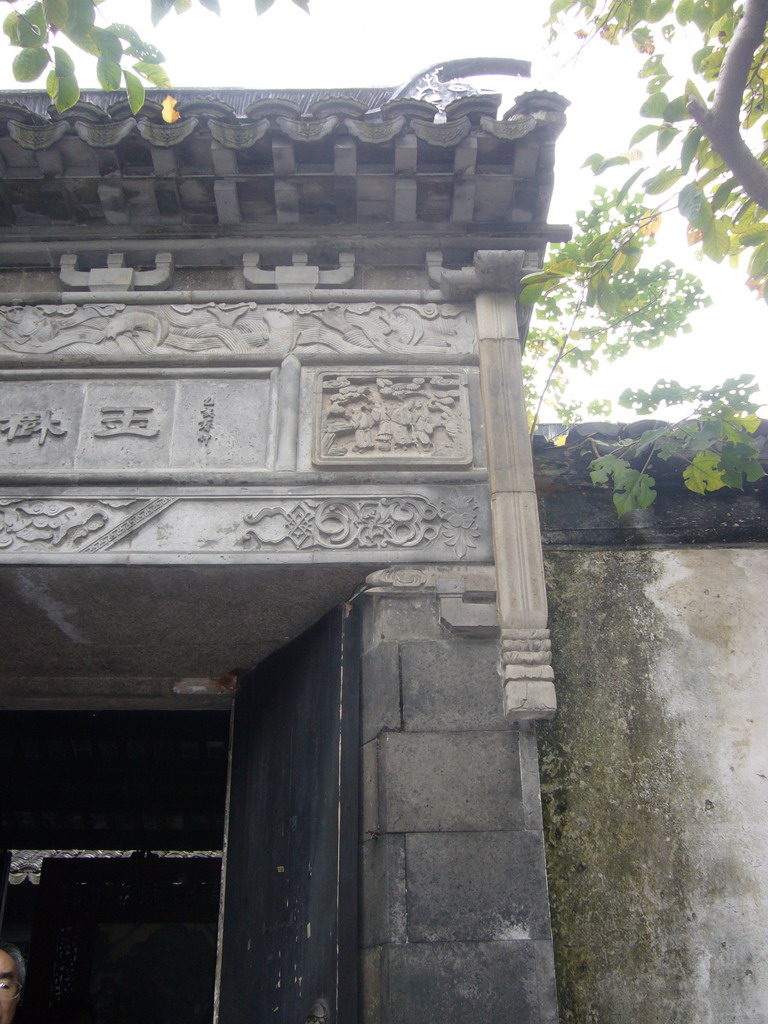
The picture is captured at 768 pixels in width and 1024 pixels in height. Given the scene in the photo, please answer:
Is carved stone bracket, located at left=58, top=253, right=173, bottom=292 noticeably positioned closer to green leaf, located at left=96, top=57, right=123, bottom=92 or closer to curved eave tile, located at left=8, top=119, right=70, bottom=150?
curved eave tile, located at left=8, top=119, right=70, bottom=150

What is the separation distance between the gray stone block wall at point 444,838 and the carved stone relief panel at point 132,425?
1.19m

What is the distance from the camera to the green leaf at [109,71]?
11.8ft

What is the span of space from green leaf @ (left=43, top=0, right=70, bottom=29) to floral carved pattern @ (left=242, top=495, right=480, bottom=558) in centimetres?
229

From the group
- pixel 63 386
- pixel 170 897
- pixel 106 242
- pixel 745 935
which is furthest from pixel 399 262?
pixel 170 897

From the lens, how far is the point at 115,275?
5066 millimetres

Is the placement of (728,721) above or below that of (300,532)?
below

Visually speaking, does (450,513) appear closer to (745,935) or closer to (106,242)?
(745,935)

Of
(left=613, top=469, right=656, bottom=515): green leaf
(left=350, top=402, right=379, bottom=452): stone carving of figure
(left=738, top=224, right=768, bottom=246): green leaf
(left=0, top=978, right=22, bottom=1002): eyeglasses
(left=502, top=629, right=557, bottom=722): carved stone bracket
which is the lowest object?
(left=0, top=978, right=22, bottom=1002): eyeglasses

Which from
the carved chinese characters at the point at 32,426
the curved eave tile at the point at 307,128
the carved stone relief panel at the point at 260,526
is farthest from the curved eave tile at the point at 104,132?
the carved stone relief panel at the point at 260,526

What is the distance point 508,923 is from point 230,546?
2081 mm

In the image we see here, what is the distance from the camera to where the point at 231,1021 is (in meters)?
4.20

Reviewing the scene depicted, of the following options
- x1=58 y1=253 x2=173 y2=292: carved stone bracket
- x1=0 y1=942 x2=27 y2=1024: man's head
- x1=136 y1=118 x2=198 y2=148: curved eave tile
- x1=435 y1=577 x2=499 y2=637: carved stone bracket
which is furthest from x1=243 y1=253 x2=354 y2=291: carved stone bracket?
x1=0 y1=942 x2=27 y2=1024: man's head

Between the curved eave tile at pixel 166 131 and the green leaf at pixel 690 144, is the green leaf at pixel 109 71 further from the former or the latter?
the green leaf at pixel 690 144

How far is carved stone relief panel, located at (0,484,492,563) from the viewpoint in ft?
13.5
